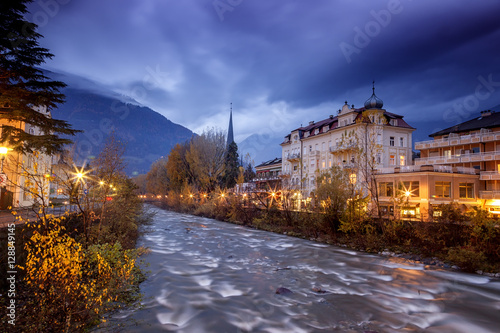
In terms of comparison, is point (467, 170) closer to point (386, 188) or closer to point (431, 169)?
point (431, 169)

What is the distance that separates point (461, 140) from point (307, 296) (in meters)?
42.6

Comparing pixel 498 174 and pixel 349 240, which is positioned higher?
pixel 498 174

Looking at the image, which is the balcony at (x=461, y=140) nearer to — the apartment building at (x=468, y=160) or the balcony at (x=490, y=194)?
the apartment building at (x=468, y=160)

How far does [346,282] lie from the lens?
458 inches

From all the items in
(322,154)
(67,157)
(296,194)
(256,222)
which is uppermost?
(322,154)

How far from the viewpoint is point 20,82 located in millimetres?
16641

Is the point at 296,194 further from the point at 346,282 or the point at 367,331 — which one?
the point at 367,331

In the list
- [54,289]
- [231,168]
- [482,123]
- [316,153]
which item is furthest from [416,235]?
[231,168]

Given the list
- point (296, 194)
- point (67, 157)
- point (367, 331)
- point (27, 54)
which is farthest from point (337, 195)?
point (27, 54)

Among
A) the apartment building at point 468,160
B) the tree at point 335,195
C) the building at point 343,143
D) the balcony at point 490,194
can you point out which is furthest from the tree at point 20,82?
the balcony at point 490,194

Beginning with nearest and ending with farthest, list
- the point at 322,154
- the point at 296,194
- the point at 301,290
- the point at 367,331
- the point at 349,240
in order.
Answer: the point at 367,331 < the point at 301,290 < the point at 349,240 < the point at 296,194 < the point at 322,154

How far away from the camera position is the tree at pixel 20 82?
1531cm

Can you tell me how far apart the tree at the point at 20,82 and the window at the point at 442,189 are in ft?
122

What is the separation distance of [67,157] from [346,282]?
12.1 meters
